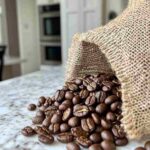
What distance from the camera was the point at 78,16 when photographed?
3.64m

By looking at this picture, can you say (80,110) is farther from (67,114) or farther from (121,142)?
(121,142)

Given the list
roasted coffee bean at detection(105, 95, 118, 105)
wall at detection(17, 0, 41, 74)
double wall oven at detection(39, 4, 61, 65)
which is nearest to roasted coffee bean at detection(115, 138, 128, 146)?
roasted coffee bean at detection(105, 95, 118, 105)

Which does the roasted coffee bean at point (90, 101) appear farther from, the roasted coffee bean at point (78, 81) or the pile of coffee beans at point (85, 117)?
the roasted coffee bean at point (78, 81)

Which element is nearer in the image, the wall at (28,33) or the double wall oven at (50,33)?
the double wall oven at (50,33)

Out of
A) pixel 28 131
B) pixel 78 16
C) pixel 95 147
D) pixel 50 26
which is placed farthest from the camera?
pixel 50 26

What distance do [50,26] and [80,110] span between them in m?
3.59

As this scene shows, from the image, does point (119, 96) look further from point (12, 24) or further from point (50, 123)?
point (12, 24)

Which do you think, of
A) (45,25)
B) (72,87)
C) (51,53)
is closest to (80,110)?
(72,87)

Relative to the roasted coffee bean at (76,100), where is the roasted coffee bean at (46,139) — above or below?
below

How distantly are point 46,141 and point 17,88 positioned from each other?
66cm

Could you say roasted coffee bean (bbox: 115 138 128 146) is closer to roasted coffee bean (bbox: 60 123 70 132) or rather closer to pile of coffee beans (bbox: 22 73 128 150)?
pile of coffee beans (bbox: 22 73 128 150)

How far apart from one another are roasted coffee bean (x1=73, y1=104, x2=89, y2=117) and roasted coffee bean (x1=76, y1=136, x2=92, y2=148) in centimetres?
7

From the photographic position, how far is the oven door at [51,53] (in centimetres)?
413

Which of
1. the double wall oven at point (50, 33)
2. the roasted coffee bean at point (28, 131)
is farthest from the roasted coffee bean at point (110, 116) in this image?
the double wall oven at point (50, 33)
